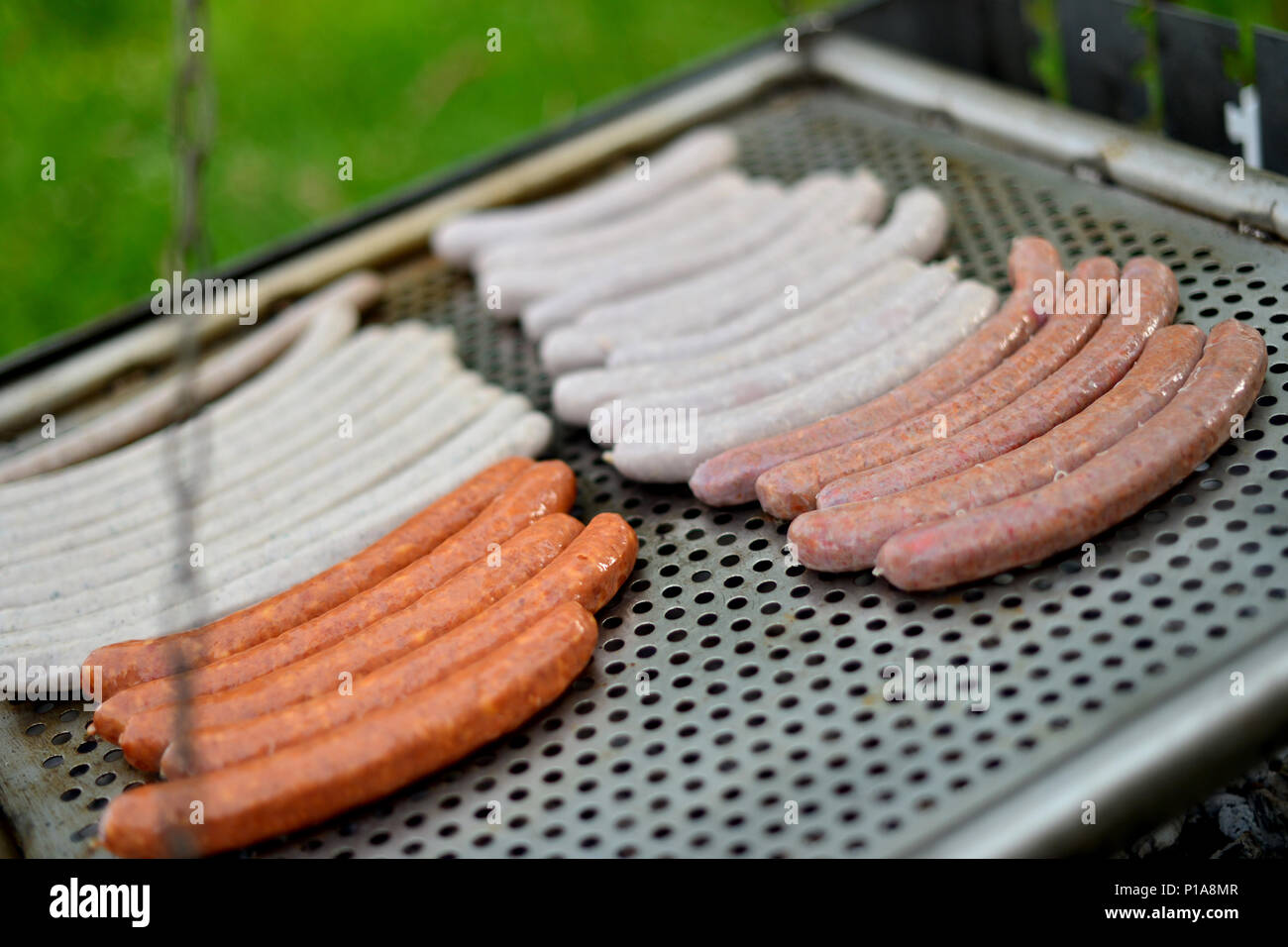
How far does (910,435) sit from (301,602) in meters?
1.63

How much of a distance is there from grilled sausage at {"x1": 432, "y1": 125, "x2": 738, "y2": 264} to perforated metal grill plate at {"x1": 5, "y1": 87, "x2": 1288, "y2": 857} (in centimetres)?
182

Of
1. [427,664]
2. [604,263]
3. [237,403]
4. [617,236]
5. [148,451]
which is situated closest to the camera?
[427,664]

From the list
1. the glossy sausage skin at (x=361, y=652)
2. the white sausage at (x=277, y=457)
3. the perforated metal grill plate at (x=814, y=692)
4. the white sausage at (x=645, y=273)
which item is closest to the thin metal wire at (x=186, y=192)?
the glossy sausage skin at (x=361, y=652)

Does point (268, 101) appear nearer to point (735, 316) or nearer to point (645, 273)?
point (645, 273)

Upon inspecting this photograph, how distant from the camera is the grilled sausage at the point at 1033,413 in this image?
306cm

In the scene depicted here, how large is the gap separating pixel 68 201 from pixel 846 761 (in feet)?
21.5

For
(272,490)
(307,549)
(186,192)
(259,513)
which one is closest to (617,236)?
(272,490)

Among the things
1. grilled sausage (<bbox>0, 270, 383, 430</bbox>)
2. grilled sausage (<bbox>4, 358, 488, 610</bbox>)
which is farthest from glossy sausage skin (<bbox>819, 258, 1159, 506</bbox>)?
grilled sausage (<bbox>0, 270, 383, 430</bbox>)

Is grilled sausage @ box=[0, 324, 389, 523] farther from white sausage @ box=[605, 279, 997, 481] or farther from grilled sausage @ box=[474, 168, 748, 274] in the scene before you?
white sausage @ box=[605, 279, 997, 481]

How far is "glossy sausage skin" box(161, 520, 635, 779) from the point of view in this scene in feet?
9.07

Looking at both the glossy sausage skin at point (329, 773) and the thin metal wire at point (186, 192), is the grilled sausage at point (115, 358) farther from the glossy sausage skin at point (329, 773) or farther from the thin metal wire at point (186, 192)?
the glossy sausage skin at point (329, 773)

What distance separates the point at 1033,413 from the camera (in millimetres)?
3137
